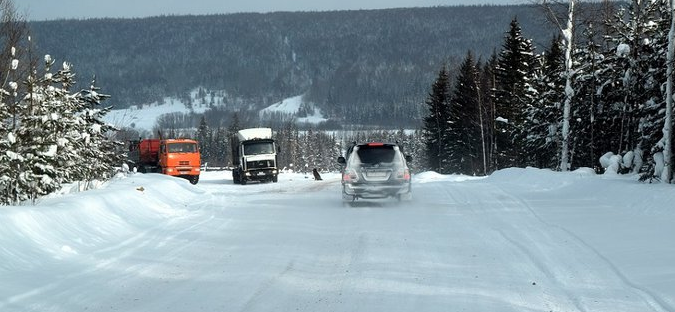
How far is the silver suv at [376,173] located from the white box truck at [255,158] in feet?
68.5

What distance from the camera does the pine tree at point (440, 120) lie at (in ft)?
221

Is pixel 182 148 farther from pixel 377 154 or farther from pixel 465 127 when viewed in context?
pixel 465 127

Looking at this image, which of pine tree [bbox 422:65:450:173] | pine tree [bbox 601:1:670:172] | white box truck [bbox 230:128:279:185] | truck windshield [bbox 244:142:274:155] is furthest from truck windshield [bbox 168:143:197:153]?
pine tree [bbox 422:65:450:173]

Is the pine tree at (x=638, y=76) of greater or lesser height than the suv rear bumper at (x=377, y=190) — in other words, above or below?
above

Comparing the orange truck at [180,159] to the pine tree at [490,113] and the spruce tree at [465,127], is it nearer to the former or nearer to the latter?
the pine tree at [490,113]

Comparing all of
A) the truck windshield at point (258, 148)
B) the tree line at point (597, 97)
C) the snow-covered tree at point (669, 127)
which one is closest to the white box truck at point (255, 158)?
the truck windshield at point (258, 148)

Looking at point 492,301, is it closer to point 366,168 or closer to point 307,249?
point 307,249

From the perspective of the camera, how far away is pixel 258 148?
39.1 metres

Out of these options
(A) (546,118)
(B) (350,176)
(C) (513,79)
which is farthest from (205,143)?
(B) (350,176)

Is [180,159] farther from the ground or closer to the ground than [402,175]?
farther from the ground

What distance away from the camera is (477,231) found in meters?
11.8

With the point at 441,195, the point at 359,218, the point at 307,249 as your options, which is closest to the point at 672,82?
the point at 441,195

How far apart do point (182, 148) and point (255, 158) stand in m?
4.72

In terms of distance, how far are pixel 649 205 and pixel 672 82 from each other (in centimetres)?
503
